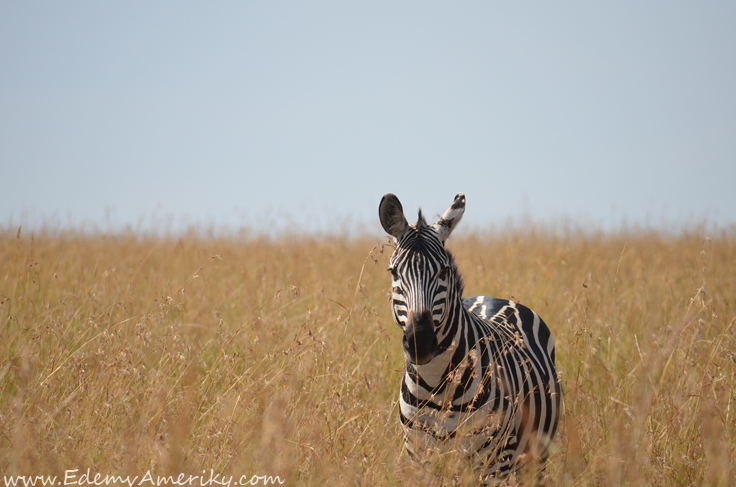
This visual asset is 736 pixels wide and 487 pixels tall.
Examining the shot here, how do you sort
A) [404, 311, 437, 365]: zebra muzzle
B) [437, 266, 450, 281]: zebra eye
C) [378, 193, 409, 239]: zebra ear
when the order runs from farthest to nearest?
1. [378, 193, 409, 239]: zebra ear
2. [437, 266, 450, 281]: zebra eye
3. [404, 311, 437, 365]: zebra muzzle

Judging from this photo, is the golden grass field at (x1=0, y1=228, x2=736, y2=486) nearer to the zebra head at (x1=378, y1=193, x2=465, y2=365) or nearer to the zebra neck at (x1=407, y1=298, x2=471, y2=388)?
the zebra neck at (x1=407, y1=298, x2=471, y2=388)

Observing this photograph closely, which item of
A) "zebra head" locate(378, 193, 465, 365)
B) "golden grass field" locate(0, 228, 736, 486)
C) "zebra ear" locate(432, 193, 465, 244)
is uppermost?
"zebra ear" locate(432, 193, 465, 244)

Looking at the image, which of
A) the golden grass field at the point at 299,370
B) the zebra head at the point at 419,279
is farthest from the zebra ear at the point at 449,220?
the golden grass field at the point at 299,370

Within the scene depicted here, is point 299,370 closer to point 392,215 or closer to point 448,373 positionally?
point 448,373

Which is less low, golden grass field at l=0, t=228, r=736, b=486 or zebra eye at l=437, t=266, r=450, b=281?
zebra eye at l=437, t=266, r=450, b=281

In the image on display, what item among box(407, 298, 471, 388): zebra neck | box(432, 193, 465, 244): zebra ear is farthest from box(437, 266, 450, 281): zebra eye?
box(432, 193, 465, 244): zebra ear

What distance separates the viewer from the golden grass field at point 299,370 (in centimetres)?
269

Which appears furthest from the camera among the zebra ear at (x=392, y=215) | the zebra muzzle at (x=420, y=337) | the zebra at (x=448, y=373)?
the zebra ear at (x=392, y=215)

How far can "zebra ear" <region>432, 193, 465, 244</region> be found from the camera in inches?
118

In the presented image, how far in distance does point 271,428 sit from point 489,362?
51.5 inches

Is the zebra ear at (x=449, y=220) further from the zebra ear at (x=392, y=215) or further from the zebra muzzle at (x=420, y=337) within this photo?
the zebra muzzle at (x=420, y=337)

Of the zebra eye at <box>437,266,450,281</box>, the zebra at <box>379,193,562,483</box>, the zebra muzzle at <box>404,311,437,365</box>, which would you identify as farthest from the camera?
the zebra eye at <box>437,266,450,281</box>

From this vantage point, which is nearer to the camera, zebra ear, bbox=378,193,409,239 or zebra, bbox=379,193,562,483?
zebra, bbox=379,193,562,483

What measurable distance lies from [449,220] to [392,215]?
0.35 metres
